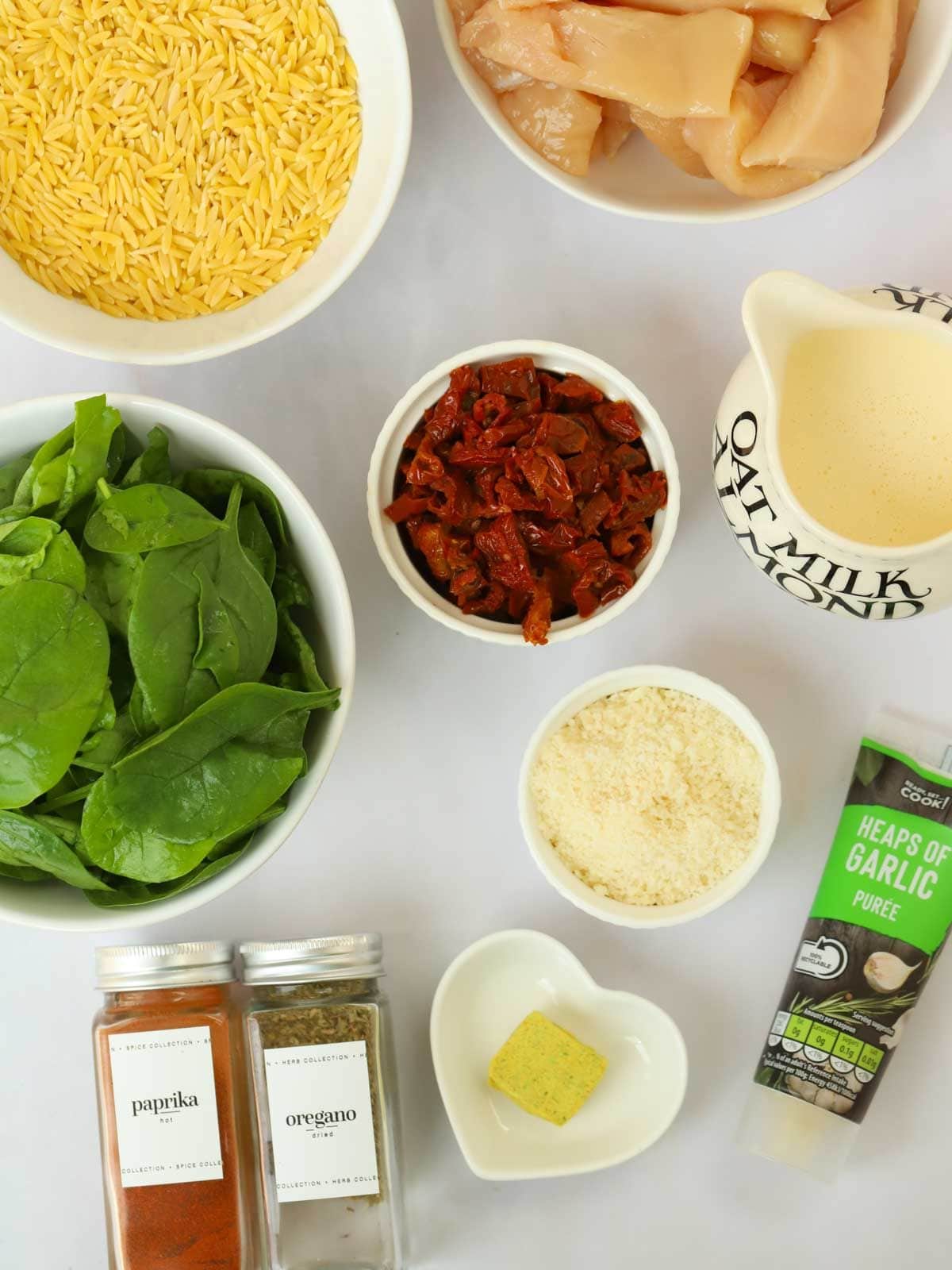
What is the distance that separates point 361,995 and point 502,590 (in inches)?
17.8

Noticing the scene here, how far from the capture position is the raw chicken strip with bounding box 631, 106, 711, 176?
123cm

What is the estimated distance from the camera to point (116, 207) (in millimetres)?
1228

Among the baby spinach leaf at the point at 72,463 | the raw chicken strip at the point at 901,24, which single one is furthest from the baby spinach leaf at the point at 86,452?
the raw chicken strip at the point at 901,24

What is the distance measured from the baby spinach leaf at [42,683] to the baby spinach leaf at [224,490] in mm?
203

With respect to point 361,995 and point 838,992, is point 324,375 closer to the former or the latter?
point 361,995

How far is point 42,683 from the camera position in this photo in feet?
3.24

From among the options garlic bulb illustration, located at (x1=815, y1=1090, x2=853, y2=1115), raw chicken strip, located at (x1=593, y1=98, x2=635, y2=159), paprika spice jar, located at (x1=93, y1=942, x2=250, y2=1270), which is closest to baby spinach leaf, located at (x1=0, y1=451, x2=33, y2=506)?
paprika spice jar, located at (x1=93, y1=942, x2=250, y2=1270)

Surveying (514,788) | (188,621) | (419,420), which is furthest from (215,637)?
(514,788)

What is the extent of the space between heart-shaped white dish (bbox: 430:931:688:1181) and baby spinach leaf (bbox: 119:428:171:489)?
614mm

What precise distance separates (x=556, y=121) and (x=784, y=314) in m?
0.39

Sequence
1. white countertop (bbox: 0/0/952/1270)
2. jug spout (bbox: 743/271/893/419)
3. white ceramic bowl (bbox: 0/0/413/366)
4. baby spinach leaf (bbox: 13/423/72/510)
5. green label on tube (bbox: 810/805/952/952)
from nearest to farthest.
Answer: jug spout (bbox: 743/271/893/419) < baby spinach leaf (bbox: 13/423/72/510) < white ceramic bowl (bbox: 0/0/413/366) < green label on tube (bbox: 810/805/952/952) < white countertop (bbox: 0/0/952/1270)

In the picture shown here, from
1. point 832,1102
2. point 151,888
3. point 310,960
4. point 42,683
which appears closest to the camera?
point 42,683

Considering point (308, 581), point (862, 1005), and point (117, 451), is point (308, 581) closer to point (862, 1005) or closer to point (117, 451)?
point (117, 451)

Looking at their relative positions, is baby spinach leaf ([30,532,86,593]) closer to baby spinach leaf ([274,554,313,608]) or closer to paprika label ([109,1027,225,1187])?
baby spinach leaf ([274,554,313,608])
